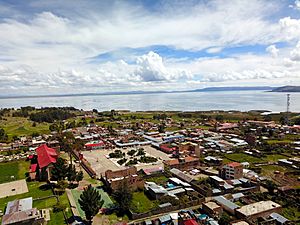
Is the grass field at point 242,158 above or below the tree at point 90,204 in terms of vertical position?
below

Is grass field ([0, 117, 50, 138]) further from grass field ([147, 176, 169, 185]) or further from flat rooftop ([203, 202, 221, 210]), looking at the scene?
flat rooftop ([203, 202, 221, 210])

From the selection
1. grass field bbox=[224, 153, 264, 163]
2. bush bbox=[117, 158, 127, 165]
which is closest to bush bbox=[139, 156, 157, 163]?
bush bbox=[117, 158, 127, 165]

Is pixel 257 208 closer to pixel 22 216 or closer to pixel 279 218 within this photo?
pixel 279 218

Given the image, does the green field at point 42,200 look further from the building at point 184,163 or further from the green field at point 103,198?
the building at point 184,163

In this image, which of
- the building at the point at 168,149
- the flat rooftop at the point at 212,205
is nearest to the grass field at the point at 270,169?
the flat rooftop at the point at 212,205

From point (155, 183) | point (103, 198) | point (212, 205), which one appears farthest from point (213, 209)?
point (103, 198)
